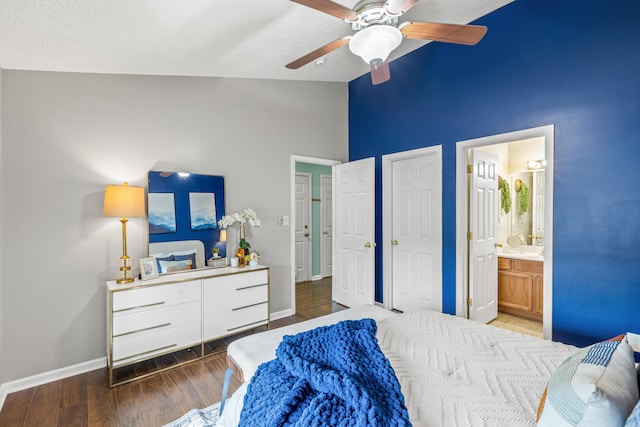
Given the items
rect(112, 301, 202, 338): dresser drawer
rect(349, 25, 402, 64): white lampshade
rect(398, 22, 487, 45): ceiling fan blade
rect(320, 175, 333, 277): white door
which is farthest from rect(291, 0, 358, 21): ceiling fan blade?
rect(320, 175, 333, 277): white door

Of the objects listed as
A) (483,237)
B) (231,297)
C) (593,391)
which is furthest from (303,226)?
(593,391)

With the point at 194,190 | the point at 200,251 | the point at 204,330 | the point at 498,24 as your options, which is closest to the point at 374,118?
the point at 498,24

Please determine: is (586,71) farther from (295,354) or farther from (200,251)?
(200,251)

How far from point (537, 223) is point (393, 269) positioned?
1.89 metres

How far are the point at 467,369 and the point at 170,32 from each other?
2.60 metres

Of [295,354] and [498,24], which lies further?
[498,24]

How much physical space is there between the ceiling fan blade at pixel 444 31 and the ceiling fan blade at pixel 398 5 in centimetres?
10

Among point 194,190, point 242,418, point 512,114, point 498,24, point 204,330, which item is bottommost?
point 204,330

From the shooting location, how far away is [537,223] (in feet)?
12.6

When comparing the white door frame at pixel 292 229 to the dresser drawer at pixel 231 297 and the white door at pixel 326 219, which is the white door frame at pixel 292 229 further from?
the white door at pixel 326 219

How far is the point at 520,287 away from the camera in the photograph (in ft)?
11.6

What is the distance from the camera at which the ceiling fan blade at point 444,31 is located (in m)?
1.71

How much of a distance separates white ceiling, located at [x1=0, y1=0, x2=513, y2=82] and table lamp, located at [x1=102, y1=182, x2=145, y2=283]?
962 mm

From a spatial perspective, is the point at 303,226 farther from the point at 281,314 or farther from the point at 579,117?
the point at 579,117
